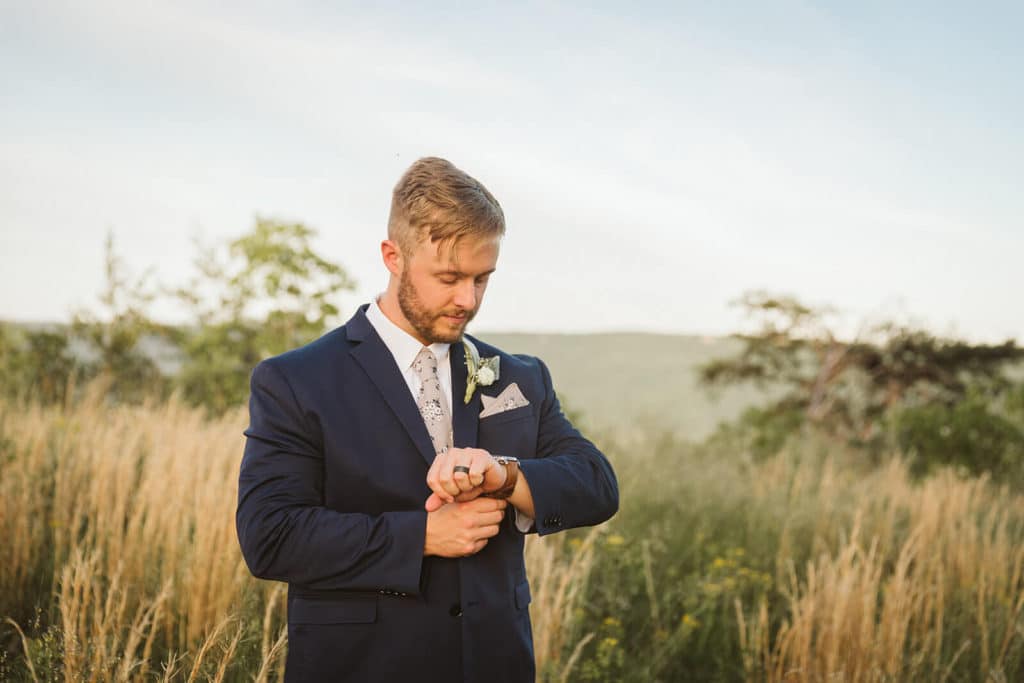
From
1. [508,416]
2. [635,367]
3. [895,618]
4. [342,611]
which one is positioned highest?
[635,367]

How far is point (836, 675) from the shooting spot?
11.4 feet

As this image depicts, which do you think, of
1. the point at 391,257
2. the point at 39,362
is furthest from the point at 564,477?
the point at 39,362

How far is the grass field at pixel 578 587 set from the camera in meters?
3.02

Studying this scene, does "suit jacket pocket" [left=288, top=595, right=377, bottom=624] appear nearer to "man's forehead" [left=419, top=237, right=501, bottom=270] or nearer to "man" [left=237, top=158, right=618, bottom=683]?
"man" [left=237, top=158, right=618, bottom=683]

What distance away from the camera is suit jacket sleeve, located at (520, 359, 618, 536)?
186 cm

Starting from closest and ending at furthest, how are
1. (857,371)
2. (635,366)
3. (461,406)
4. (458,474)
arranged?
(458,474)
(461,406)
(857,371)
(635,366)

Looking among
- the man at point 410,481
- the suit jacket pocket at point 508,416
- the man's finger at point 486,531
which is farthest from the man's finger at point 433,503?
the suit jacket pocket at point 508,416

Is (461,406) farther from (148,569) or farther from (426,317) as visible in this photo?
(148,569)

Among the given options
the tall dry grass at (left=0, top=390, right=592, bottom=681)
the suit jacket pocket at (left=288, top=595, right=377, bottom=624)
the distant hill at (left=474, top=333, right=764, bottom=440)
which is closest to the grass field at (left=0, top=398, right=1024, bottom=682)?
the tall dry grass at (left=0, top=390, right=592, bottom=681)

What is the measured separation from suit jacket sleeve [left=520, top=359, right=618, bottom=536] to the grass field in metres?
1.05

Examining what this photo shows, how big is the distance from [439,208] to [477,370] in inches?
18.1

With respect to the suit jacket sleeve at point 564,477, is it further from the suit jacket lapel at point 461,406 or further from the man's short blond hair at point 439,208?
→ the man's short blond hair at point 439,208

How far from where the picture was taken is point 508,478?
1.81 m

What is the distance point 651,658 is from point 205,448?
3.05 meters
